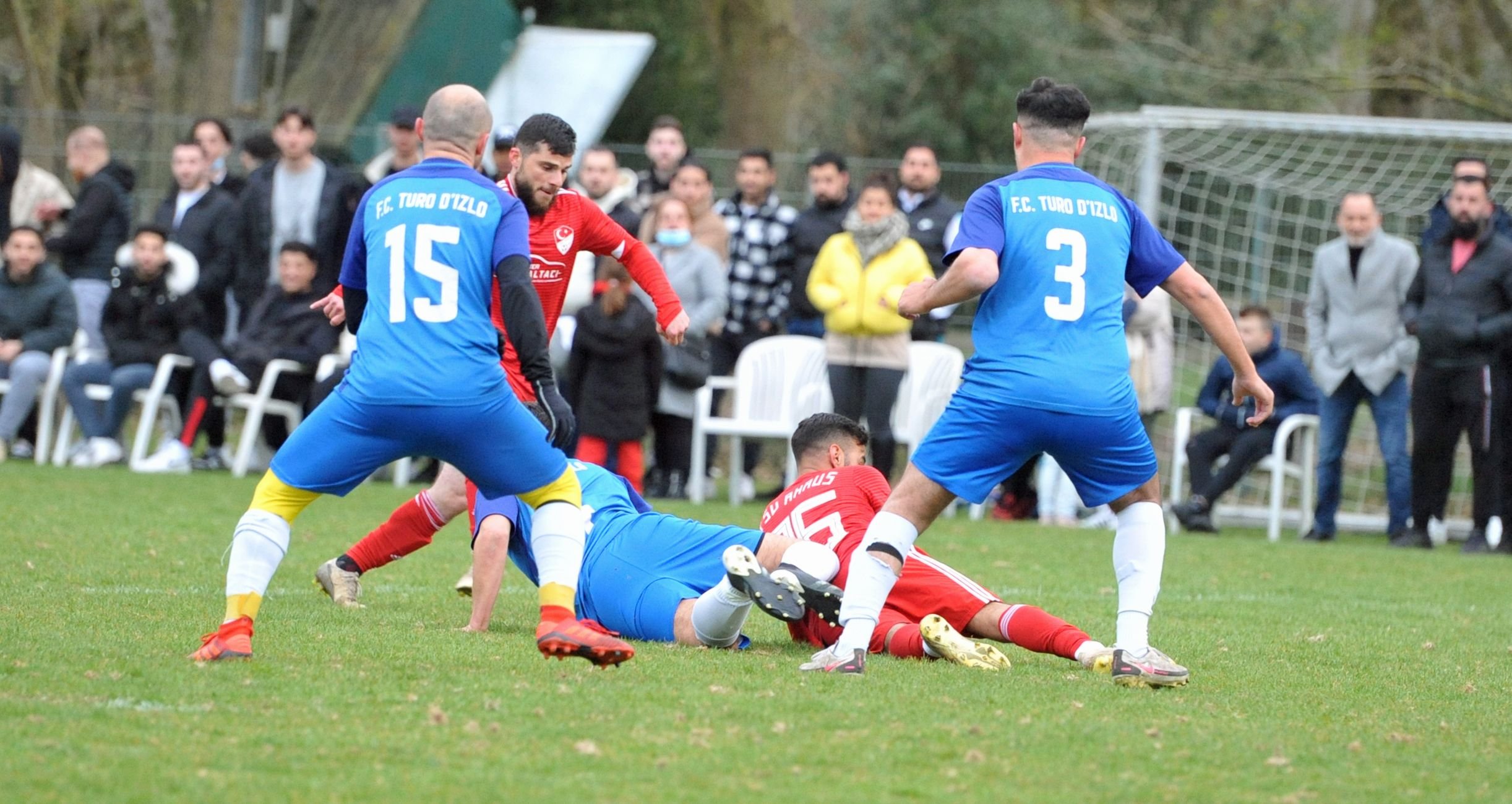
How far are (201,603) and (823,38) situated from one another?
23666mm

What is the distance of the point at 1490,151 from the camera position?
53.3ft

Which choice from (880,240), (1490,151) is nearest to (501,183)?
(880,240)

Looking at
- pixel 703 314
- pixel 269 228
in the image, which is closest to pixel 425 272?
pixel 703 314

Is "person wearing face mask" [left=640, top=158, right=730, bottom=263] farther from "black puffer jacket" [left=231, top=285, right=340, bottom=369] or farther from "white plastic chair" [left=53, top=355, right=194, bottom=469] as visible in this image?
"white plastic chair" [left=53, top=355, right=194, bottom=469]

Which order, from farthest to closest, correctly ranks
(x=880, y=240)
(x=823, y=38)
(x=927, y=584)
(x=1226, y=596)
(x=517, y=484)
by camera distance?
(x=823, y=38)
(x=880, y=240)
(x=1226, y=596)
(x=927, y=584)
(x=517, y=484)

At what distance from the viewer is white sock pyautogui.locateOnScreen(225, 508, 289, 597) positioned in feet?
18.3

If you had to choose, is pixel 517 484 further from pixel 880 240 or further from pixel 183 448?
pixel 183 448

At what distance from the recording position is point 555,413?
5.80 meters

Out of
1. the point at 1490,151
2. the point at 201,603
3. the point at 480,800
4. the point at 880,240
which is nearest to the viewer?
the point at 480,800

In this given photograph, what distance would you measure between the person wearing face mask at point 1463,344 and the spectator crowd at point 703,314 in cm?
2

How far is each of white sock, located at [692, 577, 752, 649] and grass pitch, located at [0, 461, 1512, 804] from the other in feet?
0.41

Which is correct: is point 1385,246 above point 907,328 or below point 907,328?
above

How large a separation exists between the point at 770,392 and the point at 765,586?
7.85 m

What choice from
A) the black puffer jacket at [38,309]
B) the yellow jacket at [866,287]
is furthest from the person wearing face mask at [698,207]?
the black puffer jacket at [38,309]
